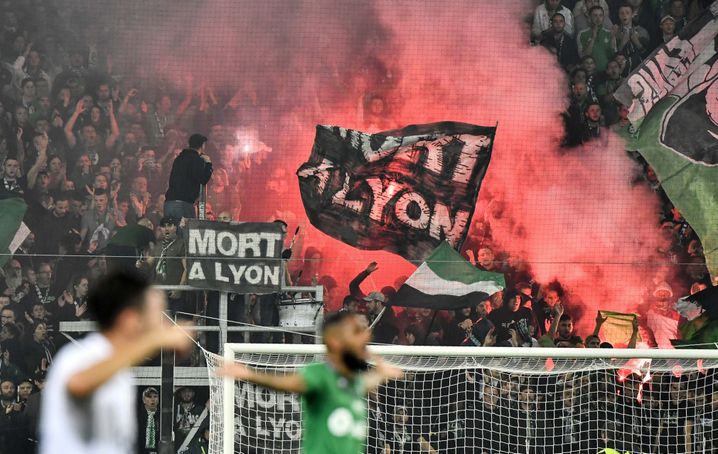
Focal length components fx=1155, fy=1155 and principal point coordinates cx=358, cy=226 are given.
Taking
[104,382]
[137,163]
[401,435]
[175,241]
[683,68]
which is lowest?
[104,382]

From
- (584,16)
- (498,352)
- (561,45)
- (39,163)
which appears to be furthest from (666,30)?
(39,163)

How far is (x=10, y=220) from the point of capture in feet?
29.1

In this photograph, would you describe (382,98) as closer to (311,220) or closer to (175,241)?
(311,220)

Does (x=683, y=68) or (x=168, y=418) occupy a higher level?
(x=683, y=68)

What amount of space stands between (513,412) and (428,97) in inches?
100

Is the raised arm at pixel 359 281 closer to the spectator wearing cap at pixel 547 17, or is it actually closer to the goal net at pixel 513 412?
the goal net at pixel 513 412

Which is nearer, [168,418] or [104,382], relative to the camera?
[104,382]

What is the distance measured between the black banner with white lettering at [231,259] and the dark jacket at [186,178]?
0.71 feet

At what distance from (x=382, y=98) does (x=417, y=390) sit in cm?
234

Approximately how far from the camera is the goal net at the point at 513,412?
8.63 metres

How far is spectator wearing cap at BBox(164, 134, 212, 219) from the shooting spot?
29.4 feet

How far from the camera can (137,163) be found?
29.4 ft

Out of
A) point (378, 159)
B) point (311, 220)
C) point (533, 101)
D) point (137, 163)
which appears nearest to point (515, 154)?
point (533, 101)

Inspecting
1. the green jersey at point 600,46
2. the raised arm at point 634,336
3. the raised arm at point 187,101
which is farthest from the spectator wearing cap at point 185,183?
the raised arm at point 634,336
